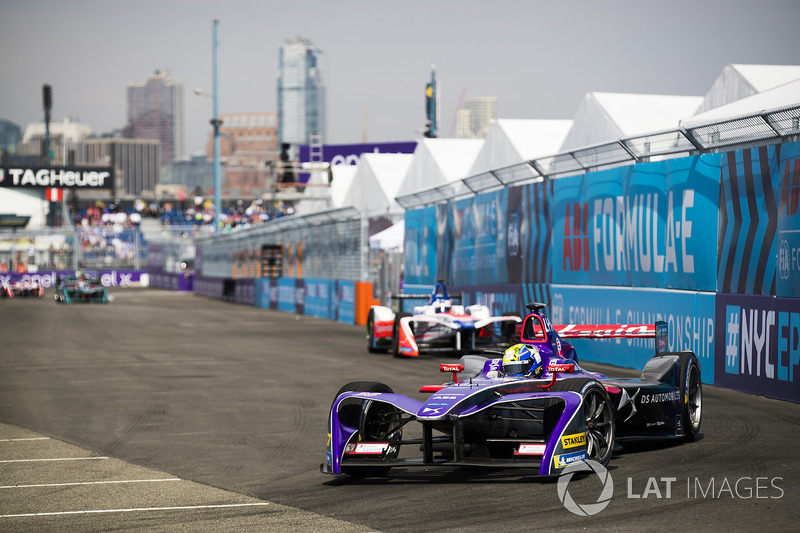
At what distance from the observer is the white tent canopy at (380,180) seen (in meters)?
41.1

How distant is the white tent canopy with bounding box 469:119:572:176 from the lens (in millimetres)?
28000

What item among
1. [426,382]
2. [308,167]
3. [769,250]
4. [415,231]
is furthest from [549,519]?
[308,167]

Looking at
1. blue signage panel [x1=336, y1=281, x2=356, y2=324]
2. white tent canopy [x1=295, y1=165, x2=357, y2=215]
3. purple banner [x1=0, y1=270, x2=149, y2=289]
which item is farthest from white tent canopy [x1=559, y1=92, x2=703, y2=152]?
purple banner [x1=0, y1=270, x2=149, y2=289]

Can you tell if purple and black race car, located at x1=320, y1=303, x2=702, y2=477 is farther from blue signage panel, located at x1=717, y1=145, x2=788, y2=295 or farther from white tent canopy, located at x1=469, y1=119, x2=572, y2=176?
white tent canopy, located at x1=469, y1=119, x2=572, y2=176

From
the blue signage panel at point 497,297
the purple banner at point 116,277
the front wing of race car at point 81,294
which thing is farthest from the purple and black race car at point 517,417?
the purple banner at point 116,277

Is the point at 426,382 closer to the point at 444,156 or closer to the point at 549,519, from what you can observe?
the point at 549,519

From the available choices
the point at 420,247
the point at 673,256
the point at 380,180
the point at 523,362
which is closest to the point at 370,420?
the point at 523,362

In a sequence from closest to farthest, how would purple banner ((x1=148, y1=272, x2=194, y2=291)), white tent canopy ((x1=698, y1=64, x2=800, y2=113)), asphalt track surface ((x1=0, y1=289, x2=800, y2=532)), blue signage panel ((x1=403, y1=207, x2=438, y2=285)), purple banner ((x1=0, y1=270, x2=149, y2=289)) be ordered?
1. asphalt track surface ((x1=0, y1=289, x2=800, y2=532))
2. white tent canopy ((x1=698, y1=64, x2=800, y2=113))
3. blue signage panel ((x1=403, y1=207, x2=438, y2=285))
4. purple banner ((x1=148, y1=272, x2=194, y2=291))
5. purple banner ((x1=0, y1=270, x2=149, y2=289))

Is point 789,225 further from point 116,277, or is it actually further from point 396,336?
point 116,277

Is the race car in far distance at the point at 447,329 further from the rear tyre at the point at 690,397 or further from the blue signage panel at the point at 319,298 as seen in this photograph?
the blue signage panel at the point at 319,298

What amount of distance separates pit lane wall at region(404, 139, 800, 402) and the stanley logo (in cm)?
528

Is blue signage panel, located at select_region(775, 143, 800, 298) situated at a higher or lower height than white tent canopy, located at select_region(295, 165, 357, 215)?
lower

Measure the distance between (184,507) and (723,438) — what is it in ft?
16.6

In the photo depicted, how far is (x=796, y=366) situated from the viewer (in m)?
12.0
